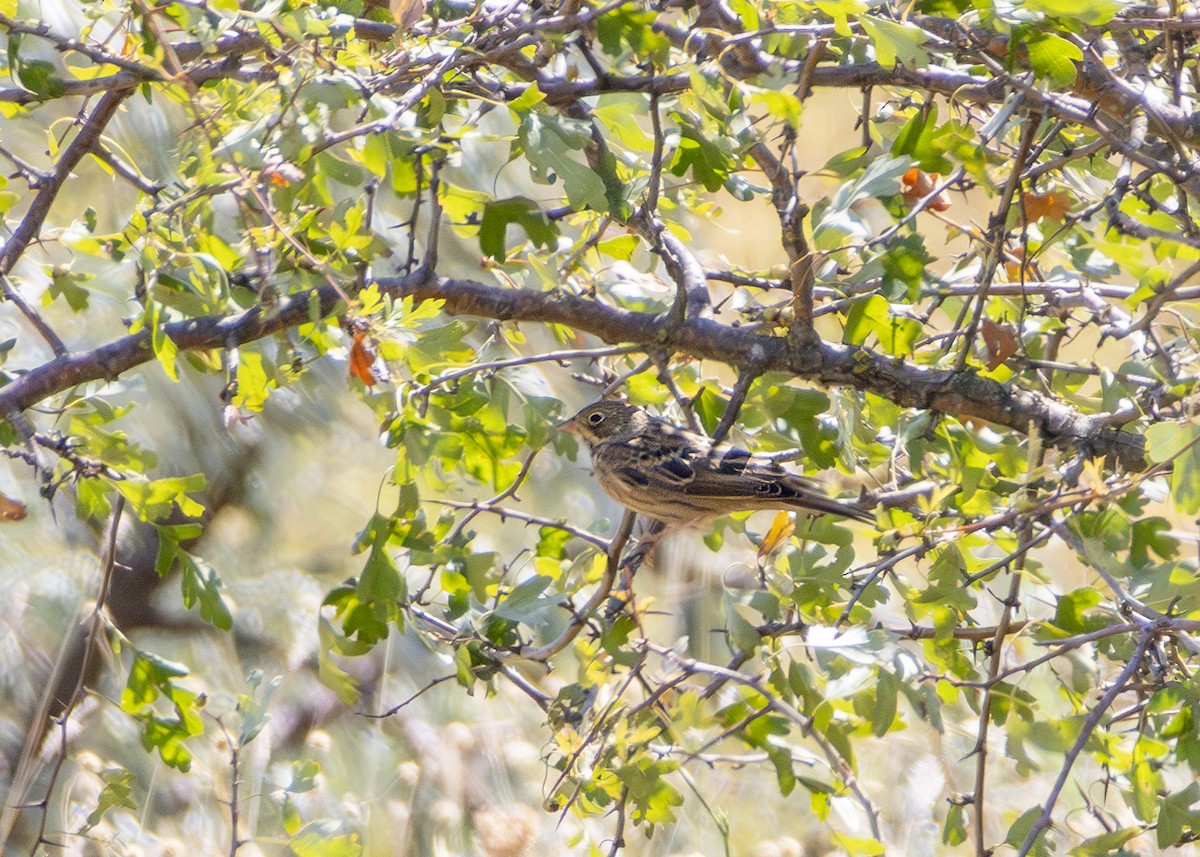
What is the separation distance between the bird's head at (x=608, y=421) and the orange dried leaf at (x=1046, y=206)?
198 cm

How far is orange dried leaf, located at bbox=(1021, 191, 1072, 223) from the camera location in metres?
3.30

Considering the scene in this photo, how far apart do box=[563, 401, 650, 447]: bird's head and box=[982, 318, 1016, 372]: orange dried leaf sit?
74.4 inches

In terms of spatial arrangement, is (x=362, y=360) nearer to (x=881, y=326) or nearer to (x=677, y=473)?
(x=881, y=326)

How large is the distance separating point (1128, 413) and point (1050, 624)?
2.12 feet

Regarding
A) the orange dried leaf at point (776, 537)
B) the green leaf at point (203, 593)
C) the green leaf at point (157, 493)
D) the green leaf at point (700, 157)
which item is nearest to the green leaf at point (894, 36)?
the green leaf at point (700, 157)

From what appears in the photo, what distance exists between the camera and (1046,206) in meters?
3.31

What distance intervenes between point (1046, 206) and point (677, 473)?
1712mm

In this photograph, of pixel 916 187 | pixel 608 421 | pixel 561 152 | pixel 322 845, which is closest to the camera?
pixel 561 152

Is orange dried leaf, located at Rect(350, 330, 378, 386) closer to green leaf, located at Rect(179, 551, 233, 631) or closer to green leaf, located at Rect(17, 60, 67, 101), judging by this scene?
green leaf, located at Rect(179, 551, 233, 631)

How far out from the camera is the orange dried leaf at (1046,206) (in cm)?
330

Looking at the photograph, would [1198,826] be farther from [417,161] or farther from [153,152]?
[153,152]

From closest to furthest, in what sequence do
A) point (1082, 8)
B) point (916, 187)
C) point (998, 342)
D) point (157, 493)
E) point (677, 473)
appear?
point (1082, 8) → point (157, 493) → point (998, 342) → point (916, 187) → point (677, 473)

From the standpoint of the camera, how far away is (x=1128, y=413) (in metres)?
3.09

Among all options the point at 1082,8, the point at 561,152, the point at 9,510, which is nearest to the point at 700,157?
the point at 561,152
